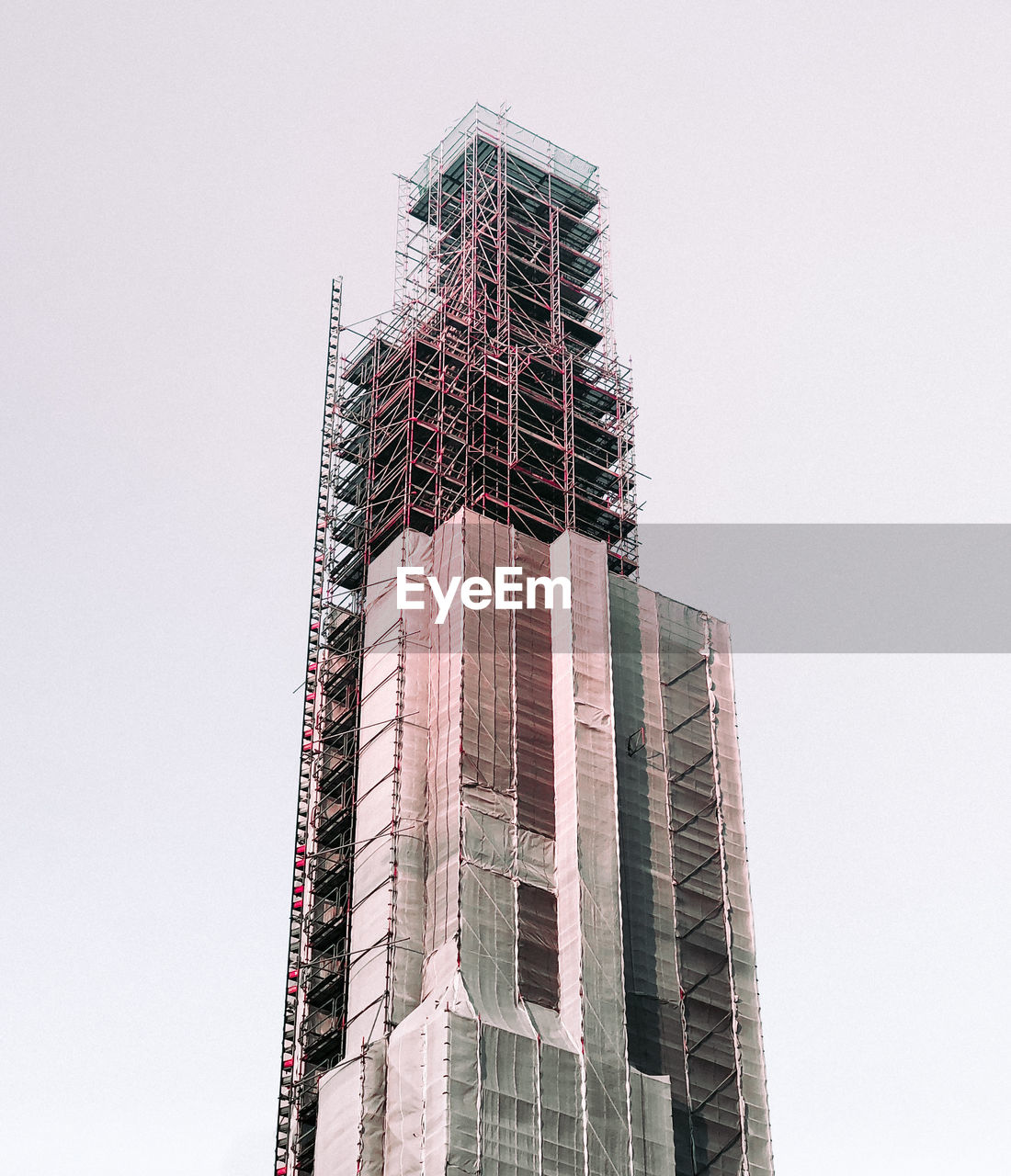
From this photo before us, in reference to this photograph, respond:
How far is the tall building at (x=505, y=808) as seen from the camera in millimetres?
81125

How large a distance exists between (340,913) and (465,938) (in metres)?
11.3

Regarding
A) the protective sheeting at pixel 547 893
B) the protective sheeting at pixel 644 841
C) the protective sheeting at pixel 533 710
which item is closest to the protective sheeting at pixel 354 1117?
the protective sheeting at pixel 547 893

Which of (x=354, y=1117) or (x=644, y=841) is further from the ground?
(x=644, y=841)

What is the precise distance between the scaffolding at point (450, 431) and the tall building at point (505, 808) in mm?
235

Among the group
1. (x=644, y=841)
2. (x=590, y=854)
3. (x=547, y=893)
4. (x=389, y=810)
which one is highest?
(x=644, y=841)

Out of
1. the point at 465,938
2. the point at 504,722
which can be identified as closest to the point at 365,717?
the point at 504,722

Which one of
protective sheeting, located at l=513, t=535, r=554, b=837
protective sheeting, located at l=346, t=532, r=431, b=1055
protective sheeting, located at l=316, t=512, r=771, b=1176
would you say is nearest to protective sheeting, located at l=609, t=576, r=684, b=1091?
protective sheeting, located at l=316, t=512, r=771, b=1176

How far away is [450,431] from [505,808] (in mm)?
26733

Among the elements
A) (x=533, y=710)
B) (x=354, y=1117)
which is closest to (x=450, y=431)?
(x=533, y=710)

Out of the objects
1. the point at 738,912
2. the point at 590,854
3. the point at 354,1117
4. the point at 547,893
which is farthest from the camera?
the point at 738,912

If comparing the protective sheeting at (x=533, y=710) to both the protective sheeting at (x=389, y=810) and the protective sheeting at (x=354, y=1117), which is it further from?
the protective sheeting at (x=354, y=1117)

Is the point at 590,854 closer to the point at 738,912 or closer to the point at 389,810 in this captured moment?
the point at 389,810

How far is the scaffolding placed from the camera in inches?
3691

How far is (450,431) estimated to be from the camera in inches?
4190
